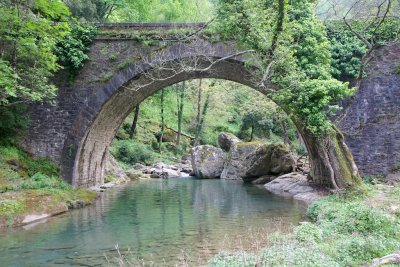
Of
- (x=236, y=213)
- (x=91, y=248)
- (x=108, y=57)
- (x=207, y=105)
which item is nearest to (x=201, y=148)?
(x=207, y=105)

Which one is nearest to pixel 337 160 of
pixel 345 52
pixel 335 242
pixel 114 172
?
pixel 345 52

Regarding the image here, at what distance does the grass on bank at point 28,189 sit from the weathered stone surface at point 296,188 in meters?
7.83

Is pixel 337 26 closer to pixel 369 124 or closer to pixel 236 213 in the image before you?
pixel 369 124

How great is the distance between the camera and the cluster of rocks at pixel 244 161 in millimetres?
21922

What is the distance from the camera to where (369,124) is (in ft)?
52.0

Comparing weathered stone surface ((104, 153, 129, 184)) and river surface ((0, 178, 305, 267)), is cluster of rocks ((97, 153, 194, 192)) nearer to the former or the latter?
weathered stone surface ((104, 153, 129, 184))

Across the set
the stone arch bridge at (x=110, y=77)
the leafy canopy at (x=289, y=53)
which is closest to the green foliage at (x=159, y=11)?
the stone arch bridge at (x=110, y=77)

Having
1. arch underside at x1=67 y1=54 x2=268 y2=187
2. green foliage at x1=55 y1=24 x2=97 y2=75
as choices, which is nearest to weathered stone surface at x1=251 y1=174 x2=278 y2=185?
arch underside at x1=67 y1=54 x2=268 y2=187

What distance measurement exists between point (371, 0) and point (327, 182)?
253 inches

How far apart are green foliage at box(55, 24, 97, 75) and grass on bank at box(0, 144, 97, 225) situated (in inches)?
153

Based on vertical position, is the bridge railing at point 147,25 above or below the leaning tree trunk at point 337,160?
above

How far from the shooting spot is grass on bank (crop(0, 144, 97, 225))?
1140 centimetres

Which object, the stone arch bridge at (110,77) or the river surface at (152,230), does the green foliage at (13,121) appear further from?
the river surface at (152,230)

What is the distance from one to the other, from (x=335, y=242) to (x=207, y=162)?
782 inches
